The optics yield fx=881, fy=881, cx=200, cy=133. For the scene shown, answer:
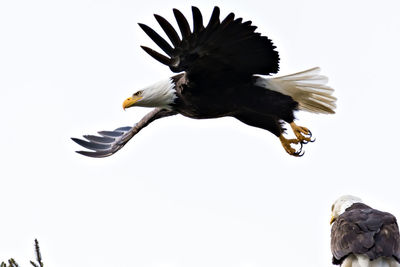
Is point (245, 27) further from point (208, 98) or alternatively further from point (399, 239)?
point (399, 239)

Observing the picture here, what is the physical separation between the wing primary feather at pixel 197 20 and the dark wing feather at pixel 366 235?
2081mm

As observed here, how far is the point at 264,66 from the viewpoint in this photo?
22.8 ft

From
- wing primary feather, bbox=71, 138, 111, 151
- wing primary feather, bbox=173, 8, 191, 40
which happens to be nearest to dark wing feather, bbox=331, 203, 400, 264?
wing primary feather, bbox=173, 8, 191, 40

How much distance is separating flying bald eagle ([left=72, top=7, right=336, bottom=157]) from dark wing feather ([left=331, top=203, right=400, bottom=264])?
1.03 meters

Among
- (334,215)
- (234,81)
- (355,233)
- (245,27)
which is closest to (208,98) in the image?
(234,81)

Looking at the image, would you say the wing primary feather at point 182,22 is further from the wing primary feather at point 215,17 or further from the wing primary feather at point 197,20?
the wing primary feather at point 215,17

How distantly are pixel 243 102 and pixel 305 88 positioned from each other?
75 cm

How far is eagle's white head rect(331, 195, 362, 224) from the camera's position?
324 inches

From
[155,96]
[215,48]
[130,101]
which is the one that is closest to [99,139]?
[130,101]

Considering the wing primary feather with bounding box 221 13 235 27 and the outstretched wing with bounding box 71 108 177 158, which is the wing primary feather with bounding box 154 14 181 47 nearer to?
the wing primary feather with bounding box 221 13 235 27

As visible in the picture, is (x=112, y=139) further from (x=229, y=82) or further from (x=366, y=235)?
(x=366, y=235)

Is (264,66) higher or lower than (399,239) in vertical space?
higher

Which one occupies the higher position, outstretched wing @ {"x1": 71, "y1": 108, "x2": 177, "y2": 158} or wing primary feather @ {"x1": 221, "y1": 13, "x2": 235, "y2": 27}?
wing primary feather @ {"x1": 221, "y1": 13, "x2": 235, "y2": 27}

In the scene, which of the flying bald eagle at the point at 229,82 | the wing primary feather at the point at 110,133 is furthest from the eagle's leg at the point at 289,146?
the wing primary feather at the point at 110,133
